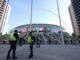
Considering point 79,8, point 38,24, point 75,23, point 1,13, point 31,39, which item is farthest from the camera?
point 38,24

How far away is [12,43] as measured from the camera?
9.61 metres

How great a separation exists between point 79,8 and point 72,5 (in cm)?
1340

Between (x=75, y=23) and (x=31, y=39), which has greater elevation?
(x=75, y=23)

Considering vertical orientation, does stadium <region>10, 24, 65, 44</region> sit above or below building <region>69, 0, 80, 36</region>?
below

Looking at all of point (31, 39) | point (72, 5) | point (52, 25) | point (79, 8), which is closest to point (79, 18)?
point (79, 8)

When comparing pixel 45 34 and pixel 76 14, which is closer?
pixel 45 34

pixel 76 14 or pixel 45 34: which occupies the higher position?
pixel 76 14

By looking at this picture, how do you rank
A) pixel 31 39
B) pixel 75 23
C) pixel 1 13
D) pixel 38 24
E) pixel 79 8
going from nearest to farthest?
pixel 31 39 < pixel 1 13 < pixel 79 8 < pixel 75 23 < pixel 38 24

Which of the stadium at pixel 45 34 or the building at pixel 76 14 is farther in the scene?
the building at pixel 76 14

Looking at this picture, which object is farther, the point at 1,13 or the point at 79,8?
the point at 79,8

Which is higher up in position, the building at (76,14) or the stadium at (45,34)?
the building at (76,14)

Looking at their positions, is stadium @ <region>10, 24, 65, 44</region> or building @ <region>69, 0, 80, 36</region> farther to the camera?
building @ <region>69, 0, 80, 36</region>

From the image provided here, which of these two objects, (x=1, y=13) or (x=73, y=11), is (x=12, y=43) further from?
(x=73, y=11)

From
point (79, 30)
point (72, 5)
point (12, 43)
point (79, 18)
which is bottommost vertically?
point (12, 43)
